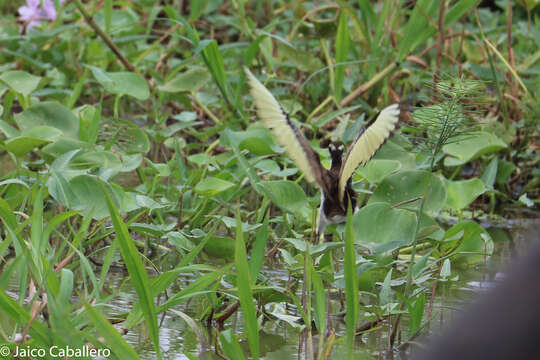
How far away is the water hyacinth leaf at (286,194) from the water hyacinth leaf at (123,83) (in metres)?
0.79

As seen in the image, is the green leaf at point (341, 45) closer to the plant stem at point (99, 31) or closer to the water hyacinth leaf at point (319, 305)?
the plant stem at point (99, 31)

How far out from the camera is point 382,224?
1595mm

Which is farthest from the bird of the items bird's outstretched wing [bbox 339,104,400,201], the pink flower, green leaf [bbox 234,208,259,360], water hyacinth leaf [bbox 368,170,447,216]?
the pink flower

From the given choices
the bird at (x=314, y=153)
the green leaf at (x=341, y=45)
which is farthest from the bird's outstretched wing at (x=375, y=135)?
the green leaf at (x=341, y=45)

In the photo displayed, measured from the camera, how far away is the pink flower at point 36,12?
313 cm

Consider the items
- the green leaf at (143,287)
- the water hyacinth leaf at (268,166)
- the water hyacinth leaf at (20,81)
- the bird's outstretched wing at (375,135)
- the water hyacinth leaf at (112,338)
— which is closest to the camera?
the water hyacinth leaf at (112,338)

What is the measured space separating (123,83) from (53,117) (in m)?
0.37

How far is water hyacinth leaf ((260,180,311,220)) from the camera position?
1708 mm

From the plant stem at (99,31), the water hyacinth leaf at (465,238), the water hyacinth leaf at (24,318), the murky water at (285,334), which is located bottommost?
the murky water at (285,334)

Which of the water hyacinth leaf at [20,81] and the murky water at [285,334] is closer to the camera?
the murky water at [285,334]

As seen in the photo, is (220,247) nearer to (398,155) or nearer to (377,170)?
(377,170)

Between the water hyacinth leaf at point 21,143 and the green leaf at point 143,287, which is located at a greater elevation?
the water hyacinth leaf at point 21,143

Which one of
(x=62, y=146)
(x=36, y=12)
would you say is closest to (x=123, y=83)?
(x=62, y=146)

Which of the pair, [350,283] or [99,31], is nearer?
[350,283]
